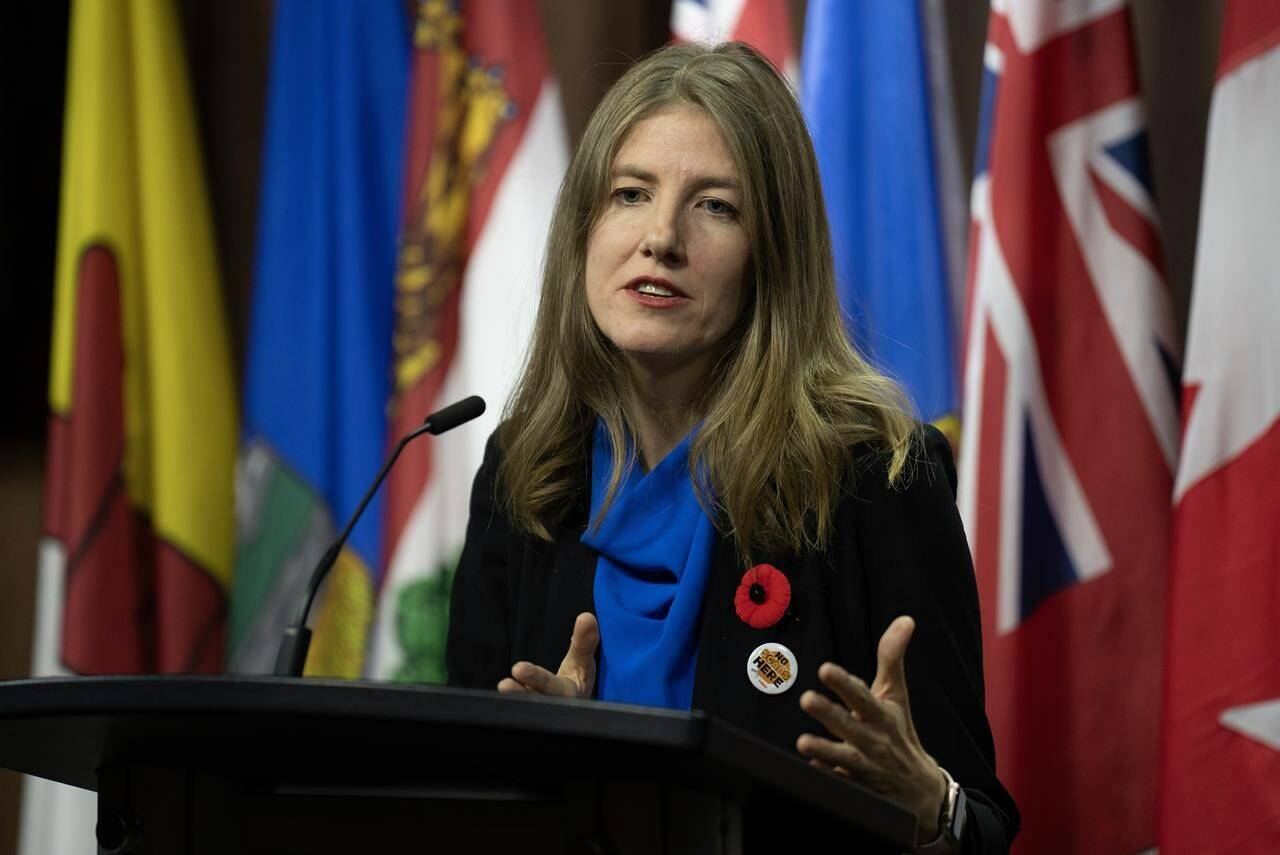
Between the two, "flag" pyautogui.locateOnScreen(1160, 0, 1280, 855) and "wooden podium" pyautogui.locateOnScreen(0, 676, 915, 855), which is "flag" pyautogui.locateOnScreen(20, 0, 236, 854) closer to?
"wooden podium" pyautogui.locateOnScreen(0, 676, 915, 855)

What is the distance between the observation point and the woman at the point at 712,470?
158 centimetres

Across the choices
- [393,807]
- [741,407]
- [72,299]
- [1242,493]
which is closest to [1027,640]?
[1242,493]

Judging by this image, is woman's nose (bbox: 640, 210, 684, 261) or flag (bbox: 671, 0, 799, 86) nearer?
woman's nose (bbox: 640, 210, 684, 261)

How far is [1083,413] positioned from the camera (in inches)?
92.4

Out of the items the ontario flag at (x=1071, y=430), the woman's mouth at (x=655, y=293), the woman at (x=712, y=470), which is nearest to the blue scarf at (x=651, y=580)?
the woman at (x=712, y=470)

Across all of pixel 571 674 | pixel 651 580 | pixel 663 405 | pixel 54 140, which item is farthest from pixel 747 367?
pixel 54 140

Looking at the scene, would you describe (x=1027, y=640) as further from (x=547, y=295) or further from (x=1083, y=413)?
(x=547, y=295)

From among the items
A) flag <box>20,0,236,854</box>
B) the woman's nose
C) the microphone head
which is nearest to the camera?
the microphone head

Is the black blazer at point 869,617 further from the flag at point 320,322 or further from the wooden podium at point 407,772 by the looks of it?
the flag at point 320,322

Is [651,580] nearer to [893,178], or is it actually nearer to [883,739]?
[883,739]

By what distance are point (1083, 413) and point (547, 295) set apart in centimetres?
93

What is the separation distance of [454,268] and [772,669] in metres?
1.52

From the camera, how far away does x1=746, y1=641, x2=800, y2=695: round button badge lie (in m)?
1.55

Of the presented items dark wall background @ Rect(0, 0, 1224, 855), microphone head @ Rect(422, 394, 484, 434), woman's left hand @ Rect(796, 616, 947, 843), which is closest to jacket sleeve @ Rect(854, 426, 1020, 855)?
woman's left hand @ Rect(796, 616, 947, 843)
